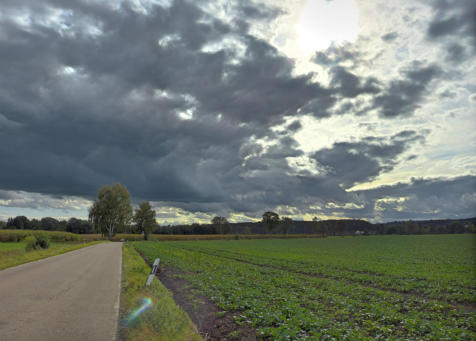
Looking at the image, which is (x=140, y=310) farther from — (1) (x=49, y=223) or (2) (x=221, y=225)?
(2) (x=221, y=225)

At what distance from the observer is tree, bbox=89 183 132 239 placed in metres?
95.2

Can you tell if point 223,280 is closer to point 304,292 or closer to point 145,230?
point 304,292

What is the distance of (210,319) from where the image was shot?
10.1 metres

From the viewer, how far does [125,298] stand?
476 inches

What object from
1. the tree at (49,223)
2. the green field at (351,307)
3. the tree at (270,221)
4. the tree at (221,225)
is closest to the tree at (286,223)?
the tree at (270,221)

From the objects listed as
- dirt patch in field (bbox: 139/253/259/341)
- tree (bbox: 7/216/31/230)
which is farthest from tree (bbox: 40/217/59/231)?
dirt patch in field (bbox: 139/253/259/341)

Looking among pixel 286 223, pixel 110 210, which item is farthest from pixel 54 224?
pixel 286 223

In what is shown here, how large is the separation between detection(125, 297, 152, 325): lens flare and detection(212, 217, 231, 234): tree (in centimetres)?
17744

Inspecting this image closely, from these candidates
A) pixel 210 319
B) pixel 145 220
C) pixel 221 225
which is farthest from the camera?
pixel 221 225

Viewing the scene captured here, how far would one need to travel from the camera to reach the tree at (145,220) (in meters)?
116

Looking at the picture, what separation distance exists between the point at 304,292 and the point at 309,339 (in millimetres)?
7452

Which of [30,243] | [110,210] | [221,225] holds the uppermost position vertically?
[110,210]

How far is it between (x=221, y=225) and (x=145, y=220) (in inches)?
3021

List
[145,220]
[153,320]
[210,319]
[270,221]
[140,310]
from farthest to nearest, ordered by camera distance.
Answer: [270,221]
[145,220]
[210,319]
[140,310]
[153,320]
